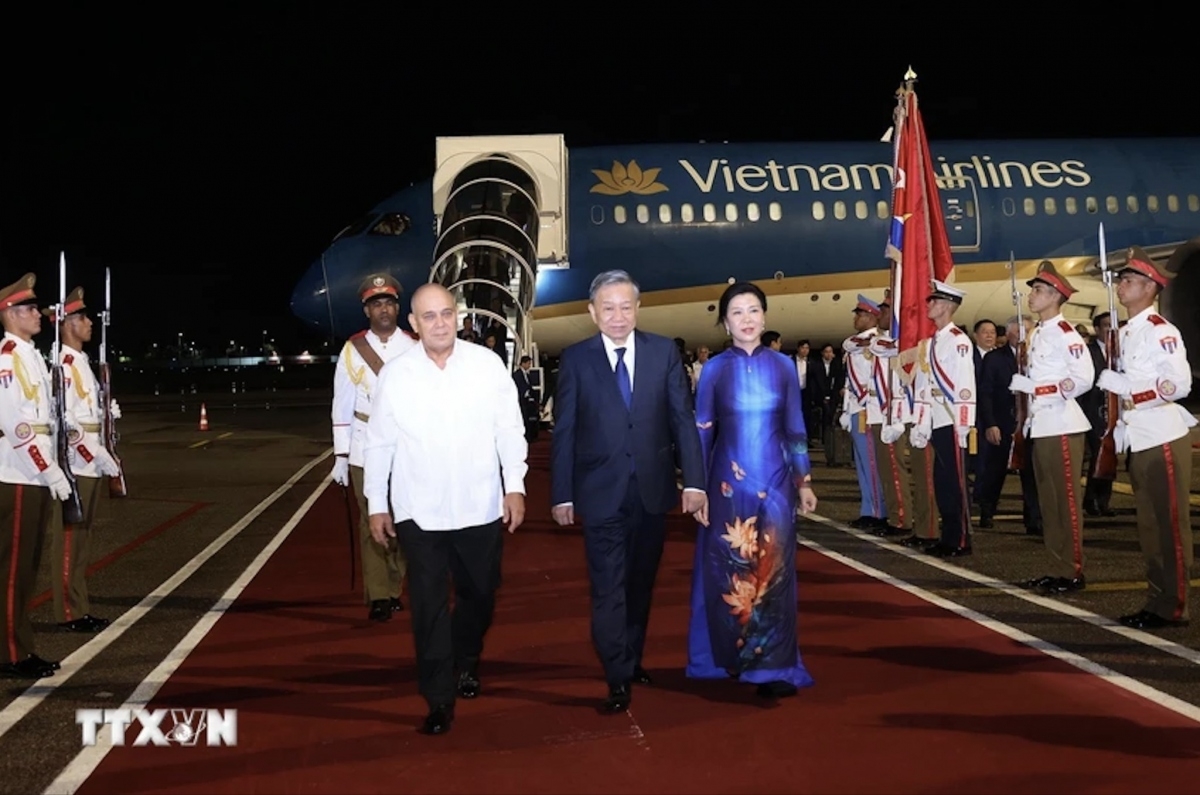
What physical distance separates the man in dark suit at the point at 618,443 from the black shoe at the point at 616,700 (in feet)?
0.17

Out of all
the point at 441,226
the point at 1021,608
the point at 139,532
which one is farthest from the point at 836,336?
the point at 1021,608

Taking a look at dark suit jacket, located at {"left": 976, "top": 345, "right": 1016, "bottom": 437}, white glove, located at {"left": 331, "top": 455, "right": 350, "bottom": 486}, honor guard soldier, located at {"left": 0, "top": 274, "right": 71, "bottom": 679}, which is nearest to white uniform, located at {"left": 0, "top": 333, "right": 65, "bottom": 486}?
honor guard soldier, located at {"left": 0, "top": 274, "right": 71, "bottom": 679}

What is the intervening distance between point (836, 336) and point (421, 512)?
1866 cm

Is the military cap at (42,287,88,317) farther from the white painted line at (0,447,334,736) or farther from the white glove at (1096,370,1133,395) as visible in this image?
the white glove at (1096,370,1133,395)

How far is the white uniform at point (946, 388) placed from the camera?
32.4 ft

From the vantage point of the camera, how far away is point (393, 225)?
22.6 meters

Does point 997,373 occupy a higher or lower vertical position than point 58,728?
higher

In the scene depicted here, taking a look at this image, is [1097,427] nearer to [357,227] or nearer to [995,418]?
[995,418]

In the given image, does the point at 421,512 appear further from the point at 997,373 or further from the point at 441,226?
the point at 441,226

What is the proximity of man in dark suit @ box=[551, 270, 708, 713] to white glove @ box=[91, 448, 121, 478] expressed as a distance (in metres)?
3.46

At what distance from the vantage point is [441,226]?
2052cm

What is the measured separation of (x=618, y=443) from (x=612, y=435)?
43 millimetres

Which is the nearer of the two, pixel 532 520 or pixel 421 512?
pixel 421 512

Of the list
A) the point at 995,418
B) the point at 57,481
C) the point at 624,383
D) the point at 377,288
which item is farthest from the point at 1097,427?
the point at 57,481
